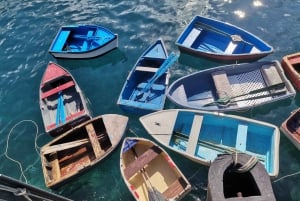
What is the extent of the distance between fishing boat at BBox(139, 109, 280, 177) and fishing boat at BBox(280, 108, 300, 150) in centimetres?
64

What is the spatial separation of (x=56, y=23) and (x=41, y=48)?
2259 millimetres

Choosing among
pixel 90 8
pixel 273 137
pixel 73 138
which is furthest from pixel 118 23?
pixel 273 137

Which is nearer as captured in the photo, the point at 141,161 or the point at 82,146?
the point at 141,161

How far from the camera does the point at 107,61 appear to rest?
17078mm

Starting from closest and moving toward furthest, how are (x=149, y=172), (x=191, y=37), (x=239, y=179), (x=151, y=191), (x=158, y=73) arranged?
(x=239, y=179)
(x=151, y=191)
(x=149, y=172)
(x=158, y=73)
(x=191, y=37)

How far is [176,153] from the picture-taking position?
12766 millimetres

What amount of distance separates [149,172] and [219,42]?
28.2 ft

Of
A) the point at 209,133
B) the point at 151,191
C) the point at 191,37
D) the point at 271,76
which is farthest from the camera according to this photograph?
the point at 191,37

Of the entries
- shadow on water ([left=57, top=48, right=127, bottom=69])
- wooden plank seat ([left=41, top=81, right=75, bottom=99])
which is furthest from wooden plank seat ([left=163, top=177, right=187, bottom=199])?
shadow on water ([left=57, top=48, right=127, bottom=69])

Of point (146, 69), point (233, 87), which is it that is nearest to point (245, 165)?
point (233, 87)

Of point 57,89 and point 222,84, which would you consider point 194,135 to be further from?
point 57,89

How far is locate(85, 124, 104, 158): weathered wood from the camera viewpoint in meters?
12.5

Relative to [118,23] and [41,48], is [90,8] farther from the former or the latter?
[41,48]

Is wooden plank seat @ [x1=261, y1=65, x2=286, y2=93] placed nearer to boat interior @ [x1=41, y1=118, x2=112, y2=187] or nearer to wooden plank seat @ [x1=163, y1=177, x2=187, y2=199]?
wooden plank seat @ [x1=163, y1=177, x2=187, y2=199]
